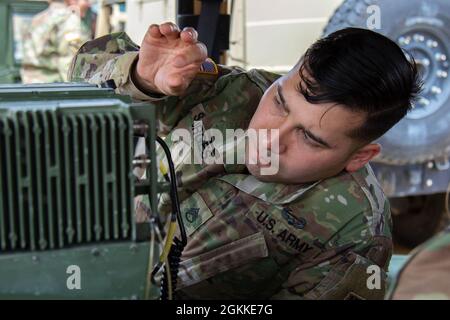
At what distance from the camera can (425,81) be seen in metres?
3.68

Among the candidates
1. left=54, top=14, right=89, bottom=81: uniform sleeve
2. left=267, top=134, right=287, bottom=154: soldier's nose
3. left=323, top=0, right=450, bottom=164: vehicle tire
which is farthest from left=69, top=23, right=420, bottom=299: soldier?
left=54, top=14, right=89, bottom=81: uniform sleeve

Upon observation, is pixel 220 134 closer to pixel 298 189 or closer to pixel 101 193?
pixel 298 189

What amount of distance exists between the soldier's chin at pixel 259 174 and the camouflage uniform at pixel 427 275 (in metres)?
0.65

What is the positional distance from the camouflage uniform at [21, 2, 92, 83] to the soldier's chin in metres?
5.70

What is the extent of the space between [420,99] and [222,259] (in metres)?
2.12

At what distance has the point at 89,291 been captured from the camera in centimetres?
109

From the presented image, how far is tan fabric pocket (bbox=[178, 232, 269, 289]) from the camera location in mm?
1687

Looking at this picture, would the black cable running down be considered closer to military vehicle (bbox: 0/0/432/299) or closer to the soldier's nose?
military vehicle (bbox: 0/0/432/299)

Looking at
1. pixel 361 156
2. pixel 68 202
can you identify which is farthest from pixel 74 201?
pixel 361 156

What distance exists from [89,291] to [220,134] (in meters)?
0.85

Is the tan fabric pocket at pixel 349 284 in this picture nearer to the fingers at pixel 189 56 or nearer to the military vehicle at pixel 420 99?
the fingers at pixel 189 56

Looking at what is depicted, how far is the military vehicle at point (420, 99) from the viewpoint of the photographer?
11.6 feet

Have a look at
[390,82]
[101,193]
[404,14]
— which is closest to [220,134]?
[390,82]

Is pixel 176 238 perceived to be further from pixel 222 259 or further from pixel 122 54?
pixel 122 54
